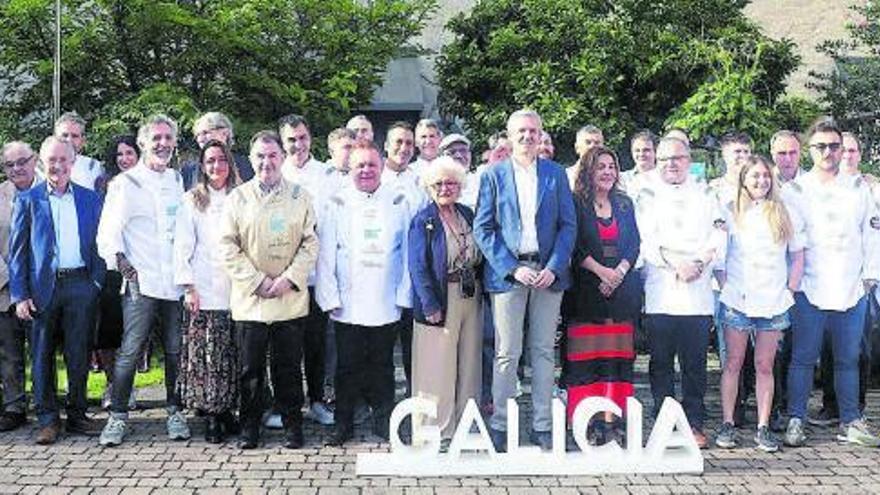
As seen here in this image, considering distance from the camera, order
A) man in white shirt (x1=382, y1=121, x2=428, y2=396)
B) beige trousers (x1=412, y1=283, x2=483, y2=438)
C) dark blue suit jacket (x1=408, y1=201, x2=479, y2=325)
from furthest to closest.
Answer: man in white shirt (x1=382, y1=121, x2=428, y2=396) < beige trousers (x1=412, y1=283, x2=483, y2=438) < dark blue suit jacket (x1=408, y1=201, x2=479, y2=325)

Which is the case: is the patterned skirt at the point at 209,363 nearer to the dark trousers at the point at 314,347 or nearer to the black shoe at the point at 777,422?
the dark trousers at the point at 314,347

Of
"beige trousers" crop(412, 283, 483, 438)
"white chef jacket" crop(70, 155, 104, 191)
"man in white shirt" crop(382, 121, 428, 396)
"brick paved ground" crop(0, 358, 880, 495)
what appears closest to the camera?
"brick paved ground" crop(0, 358, 880, 495)

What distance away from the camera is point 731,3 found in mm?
17609

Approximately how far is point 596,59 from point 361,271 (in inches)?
431

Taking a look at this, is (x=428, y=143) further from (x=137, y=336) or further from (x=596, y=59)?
(x=596, y=59)

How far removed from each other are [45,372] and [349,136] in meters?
2.67

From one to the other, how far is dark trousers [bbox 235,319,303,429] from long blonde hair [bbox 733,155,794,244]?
304 centimetres

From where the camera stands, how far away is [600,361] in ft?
20.7

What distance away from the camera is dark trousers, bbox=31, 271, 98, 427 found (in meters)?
6.41

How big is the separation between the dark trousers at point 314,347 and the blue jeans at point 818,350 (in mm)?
3265

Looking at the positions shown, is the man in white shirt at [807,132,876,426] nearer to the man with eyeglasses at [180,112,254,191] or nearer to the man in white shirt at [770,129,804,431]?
the man in white shirt at [770,129,804,431]

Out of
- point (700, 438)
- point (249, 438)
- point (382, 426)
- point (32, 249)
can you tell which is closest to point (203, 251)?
point (32, 249)

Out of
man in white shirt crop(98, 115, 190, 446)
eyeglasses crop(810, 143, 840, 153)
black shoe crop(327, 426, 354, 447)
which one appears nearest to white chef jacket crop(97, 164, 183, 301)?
man in white shirt crop(98, 115, 190, 446)

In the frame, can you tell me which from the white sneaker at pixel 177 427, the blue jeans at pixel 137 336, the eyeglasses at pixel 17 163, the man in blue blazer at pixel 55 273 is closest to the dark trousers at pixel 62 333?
the man in blue blazer at pixel 55 273
